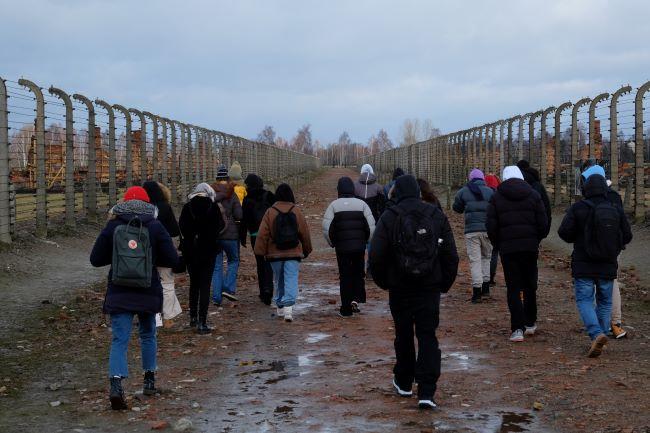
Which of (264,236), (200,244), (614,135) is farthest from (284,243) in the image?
(614,135)

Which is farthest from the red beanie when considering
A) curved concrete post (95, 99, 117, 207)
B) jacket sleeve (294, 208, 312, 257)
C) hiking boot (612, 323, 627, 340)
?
curved concrete post (95, 99, 117, 207)

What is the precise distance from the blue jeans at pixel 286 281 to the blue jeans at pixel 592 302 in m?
3.59

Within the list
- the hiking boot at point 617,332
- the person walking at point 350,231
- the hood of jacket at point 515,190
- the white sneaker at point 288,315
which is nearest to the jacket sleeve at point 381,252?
the hood of jacket at point 515,190

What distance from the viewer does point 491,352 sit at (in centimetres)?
884

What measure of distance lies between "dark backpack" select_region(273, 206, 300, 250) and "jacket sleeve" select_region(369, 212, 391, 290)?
415 cm

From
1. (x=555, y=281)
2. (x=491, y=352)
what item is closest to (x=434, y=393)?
(x=491, y=352)

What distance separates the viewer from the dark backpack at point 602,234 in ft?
28.6

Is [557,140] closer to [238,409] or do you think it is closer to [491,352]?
[491,352]

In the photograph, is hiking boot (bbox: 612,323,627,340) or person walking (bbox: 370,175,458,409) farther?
hiking boot (bbox: 612,323,627,340)

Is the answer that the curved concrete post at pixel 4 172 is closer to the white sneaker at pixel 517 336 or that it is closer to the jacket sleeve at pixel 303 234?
the jacket sleeve at pixel 303 234

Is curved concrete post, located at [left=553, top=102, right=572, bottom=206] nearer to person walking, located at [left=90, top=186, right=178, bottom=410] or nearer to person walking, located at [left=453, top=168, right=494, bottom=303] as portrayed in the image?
person walking, located at [left=453, top=168, right=494, bottom=303]

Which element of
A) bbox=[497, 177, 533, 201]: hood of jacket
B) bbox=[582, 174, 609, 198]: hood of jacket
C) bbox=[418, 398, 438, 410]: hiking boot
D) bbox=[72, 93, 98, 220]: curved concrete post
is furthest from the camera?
bbox=[72, 93, 98, 220]: curved concrete post

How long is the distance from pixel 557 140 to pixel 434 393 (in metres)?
19.4

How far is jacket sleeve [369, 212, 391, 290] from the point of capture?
6.95 metres
